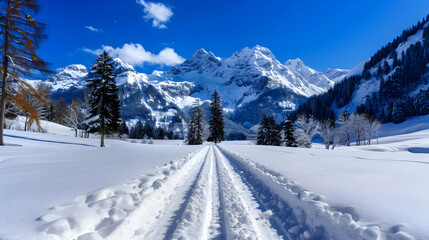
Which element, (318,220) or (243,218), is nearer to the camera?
(318,220)

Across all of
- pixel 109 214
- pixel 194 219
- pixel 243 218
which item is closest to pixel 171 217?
pixel 194 219

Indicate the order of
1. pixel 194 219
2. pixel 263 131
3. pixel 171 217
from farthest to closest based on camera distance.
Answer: pixel 263 131 < pixel 171 217 < pixel 194 219

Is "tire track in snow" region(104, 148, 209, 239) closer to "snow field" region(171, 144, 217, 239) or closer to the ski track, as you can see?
the ski track

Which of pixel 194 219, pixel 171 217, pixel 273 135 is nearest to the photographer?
pixel 194 219

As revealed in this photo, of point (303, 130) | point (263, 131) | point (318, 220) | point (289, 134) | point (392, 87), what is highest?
point (392, 87)

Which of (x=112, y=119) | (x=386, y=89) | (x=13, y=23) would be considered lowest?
(x=112, y=119)

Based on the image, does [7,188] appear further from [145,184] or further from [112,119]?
[112,119]

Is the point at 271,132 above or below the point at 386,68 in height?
below

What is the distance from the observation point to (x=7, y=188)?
370cm

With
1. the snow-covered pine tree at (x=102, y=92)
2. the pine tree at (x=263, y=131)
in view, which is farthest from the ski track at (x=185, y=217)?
the pine tree at (x=263, y=131)

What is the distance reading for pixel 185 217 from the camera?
3.43 meters

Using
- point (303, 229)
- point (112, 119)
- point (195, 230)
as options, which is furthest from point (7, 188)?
point (112, 119)

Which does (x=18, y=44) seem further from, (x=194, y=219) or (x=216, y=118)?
(x=216, y=118)

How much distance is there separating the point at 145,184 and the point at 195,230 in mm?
2416
